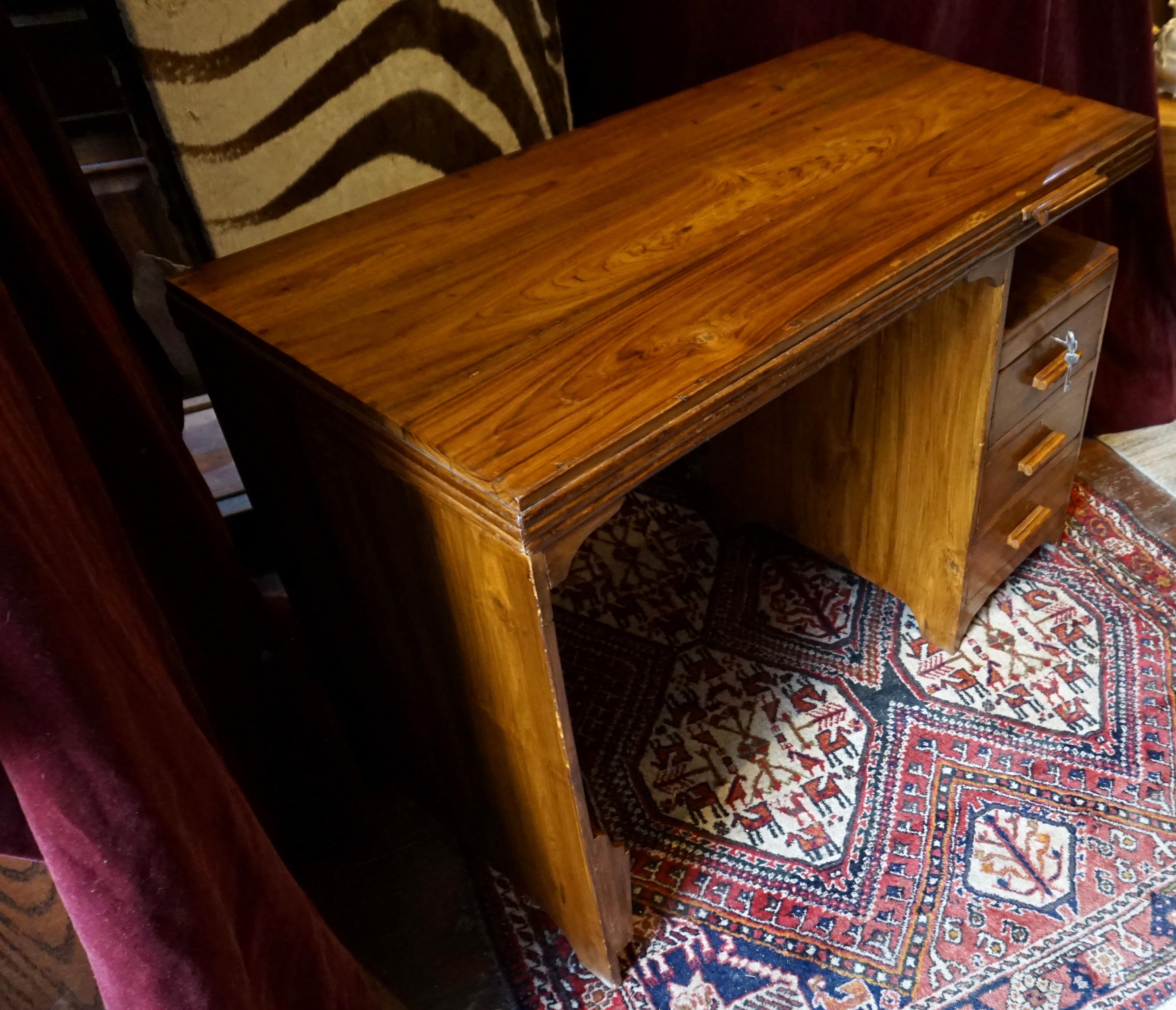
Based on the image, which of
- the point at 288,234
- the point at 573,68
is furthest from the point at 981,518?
the point at 573,68

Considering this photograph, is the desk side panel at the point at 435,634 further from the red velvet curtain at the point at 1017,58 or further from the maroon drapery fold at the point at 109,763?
the red velvet curtain at the point at 1017,58

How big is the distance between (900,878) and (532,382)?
2.69 feet

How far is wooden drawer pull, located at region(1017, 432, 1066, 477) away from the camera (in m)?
1.42

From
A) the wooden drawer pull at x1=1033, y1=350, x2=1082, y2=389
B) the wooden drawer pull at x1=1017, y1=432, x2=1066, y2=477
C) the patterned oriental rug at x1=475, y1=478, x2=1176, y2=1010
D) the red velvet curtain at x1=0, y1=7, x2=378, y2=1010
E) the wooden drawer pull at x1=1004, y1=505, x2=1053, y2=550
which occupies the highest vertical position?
the red velvet curtain at x1=0, y1=7, x2=378, y2=1010

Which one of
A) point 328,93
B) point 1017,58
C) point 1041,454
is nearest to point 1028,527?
point 1041,454

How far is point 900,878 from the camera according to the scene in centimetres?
128

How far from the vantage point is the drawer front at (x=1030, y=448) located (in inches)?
54.4

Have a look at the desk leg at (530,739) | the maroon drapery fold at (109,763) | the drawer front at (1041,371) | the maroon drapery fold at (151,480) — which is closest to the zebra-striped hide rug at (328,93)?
the maroon drapery fold at (151,480)

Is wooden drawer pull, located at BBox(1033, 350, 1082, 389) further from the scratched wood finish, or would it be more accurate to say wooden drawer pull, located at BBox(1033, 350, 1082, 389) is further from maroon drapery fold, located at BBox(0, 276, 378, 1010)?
maroon drapery fold, located at BBox(0, 276, 378, 1010)

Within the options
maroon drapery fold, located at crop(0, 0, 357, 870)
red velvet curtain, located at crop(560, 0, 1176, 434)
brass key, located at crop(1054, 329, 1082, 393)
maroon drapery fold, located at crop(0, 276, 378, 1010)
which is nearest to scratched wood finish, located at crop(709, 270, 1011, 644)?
brass key, located at crop(1054, 329, 1082, 393)

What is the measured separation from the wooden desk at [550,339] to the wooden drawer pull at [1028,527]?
0.77 feet

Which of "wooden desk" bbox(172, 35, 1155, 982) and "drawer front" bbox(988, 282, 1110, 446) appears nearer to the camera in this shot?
"wooden desk" bbox(172, 35, 1155, 982)

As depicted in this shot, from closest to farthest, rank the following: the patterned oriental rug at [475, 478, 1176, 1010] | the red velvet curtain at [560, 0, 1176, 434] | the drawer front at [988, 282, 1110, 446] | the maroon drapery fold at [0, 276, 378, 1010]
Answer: the maroon drapery fold at [0, 276, 378, 1010] → the patterned oriental rug at [475, 478, 1176, 1010] → the drawer front at [988, 282, 1110, 446] → the red velvet curtain at [560, 0, 1176, 434]

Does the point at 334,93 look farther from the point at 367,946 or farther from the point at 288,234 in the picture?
the point at 367,946
